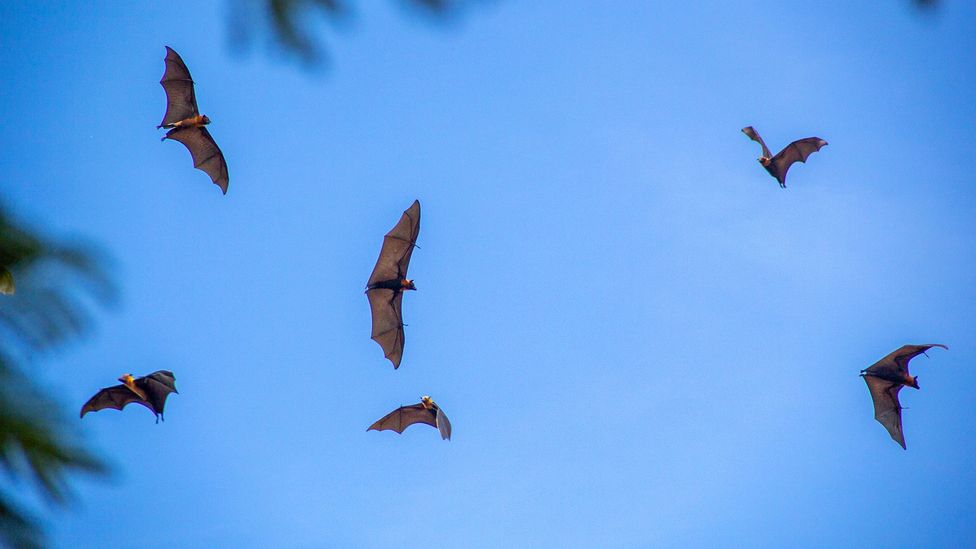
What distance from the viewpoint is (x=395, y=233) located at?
16.9 meters

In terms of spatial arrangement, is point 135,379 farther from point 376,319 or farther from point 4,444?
point 4,444

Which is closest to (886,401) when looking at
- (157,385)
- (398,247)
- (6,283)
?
(398,247)

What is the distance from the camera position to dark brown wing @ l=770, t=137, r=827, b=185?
1869 centimetres

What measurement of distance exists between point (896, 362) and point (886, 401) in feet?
4.78

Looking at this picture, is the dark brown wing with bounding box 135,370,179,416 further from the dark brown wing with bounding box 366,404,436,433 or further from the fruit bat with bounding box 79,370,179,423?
the dark brown wing with bounding box 366,404,436,433

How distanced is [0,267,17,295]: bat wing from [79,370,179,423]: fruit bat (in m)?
14.7

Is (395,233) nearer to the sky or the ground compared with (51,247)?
nearer to the sky

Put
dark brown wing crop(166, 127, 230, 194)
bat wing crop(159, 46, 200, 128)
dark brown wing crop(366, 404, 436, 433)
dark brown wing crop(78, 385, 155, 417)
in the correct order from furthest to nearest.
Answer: dark brown wing crop(366, 404, 436, 433) < dark brown wing crop(166, 127, 230, 194) < dark brown wing crop(78, 385, 155, 417) < bat wing crop(159, 46, 200, 128)

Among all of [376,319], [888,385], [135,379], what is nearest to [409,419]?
[376,319]

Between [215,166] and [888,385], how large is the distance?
16.2 metres

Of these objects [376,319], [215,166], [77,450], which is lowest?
[77,450]

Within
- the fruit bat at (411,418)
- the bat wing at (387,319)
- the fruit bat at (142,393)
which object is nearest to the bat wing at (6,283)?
the fruit bat at (142,393)

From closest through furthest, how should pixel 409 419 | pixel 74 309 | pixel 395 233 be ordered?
1. pixel 74 309
2. pixel 395 233
3. pixel 409 419

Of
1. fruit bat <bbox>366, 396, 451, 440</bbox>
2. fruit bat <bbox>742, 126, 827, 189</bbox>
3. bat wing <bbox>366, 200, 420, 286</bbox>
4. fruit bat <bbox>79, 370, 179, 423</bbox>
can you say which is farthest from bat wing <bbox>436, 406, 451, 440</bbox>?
fruit bat <bbox>742, 126, 827, 189</bbox>
